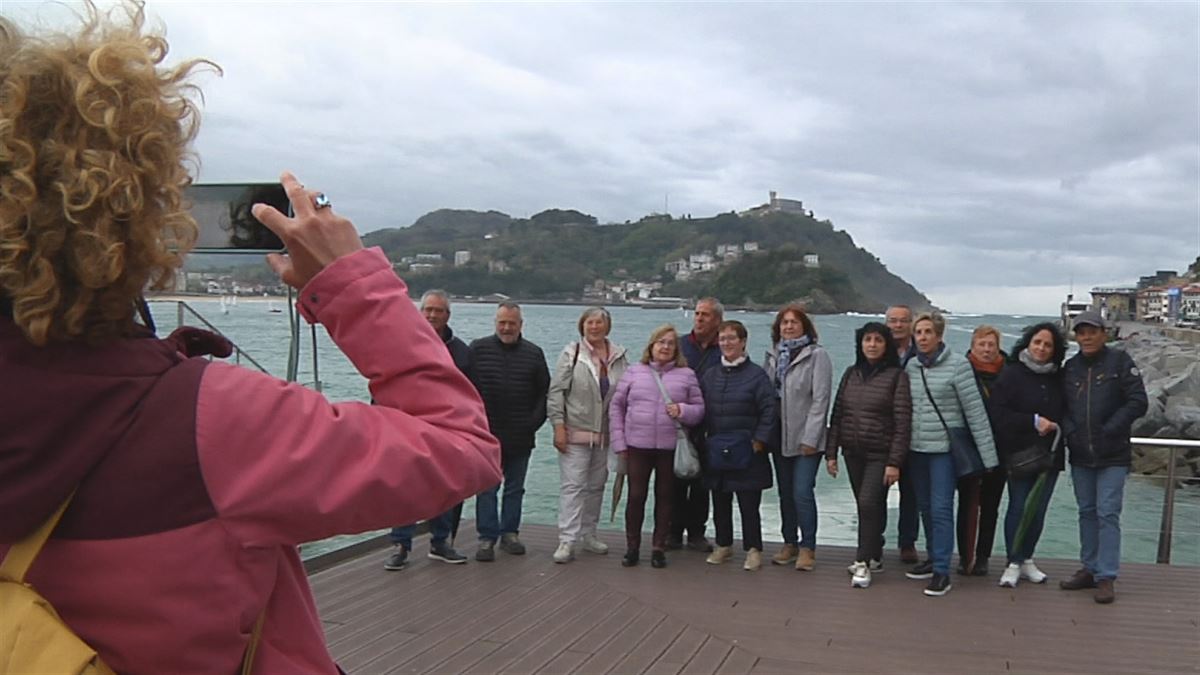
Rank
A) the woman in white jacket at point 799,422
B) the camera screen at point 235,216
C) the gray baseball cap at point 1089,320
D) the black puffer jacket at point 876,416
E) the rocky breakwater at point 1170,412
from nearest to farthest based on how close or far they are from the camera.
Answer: the camera screen at point 235,216 < the gray baseball cap at point 1089,320 < the black puffer jacket at point 876,416 < the woman in white jacket at point 799,422 < the rocky breakwater at point 1170,412

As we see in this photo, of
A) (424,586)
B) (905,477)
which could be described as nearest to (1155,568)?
(905,477)

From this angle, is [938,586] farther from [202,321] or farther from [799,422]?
[202,321]

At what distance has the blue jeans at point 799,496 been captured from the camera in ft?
20.2

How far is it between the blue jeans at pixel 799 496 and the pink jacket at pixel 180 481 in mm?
5365

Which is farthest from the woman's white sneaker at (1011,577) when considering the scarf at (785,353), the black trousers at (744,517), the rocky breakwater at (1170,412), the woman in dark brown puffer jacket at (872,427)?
the rocky breakwater at (1170,412)

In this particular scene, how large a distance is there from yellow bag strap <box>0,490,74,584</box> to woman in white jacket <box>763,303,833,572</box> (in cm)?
546

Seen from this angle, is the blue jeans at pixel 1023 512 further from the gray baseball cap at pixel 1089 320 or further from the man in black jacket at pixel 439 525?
the man in black jacket at pixel 439 525

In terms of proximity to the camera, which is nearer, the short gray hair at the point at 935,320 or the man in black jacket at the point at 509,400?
the short gray hair at the point at 935,320

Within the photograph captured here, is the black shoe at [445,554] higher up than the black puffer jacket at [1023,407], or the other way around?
the black puffer jacket at [1023,407]

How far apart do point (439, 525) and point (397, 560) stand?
0.38 metres

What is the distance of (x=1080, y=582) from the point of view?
5.70 meters

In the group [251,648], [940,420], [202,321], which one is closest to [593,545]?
[940,420]

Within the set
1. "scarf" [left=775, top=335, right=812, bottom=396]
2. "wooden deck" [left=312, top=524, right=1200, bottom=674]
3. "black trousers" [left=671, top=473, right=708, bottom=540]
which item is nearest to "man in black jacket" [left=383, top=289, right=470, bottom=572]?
"wooden deck" [left=312, top=524, right=1200, bottom=674]

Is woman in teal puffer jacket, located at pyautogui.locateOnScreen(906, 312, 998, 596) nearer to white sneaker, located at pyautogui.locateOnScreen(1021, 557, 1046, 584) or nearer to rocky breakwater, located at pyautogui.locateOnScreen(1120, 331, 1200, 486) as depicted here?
white sneaker, located at pyautogui.locateOnScreen(1021, 557, 1046, 584)
